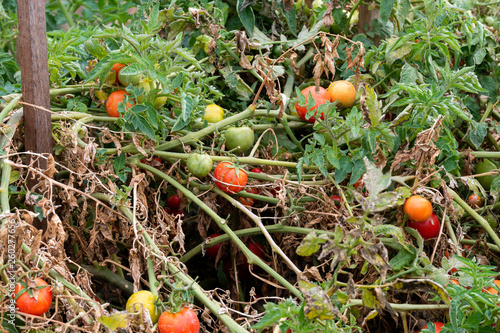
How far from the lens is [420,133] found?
1.28m

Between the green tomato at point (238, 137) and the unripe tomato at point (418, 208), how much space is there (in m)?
0.51

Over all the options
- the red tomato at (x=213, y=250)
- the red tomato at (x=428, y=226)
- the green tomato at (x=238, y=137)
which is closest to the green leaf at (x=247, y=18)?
the green tomato at (x=238, y=137)

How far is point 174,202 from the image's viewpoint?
171 centimetres

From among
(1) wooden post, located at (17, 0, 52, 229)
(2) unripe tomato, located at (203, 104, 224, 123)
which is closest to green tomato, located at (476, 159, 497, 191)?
(2) unripe tomato, located at (203, 104, 224, 123)

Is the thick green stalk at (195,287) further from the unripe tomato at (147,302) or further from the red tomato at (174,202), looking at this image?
the red tomato at (174,202)

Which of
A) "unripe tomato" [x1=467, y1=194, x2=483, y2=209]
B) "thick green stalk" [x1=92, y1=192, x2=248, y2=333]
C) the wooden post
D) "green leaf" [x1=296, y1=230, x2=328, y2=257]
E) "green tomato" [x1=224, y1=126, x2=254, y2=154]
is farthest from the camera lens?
"unripe tomato" [x1=467, y1=194, x2=483, y2=209]

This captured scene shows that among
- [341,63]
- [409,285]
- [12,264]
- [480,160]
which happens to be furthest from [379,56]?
[12,264]

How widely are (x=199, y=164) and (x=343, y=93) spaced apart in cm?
55

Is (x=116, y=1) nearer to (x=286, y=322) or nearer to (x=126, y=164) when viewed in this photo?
(x=126, y=164)

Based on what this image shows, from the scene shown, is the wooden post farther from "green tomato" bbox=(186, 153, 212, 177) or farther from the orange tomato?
"green tomato" bbox=(186, 153, 212, 177)

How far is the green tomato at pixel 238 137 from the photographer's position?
1.46m

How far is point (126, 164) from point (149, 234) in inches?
10.5

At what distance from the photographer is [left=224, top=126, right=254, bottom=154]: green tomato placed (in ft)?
4.78

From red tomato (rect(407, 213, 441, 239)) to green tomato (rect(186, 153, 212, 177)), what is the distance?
2.01ft
